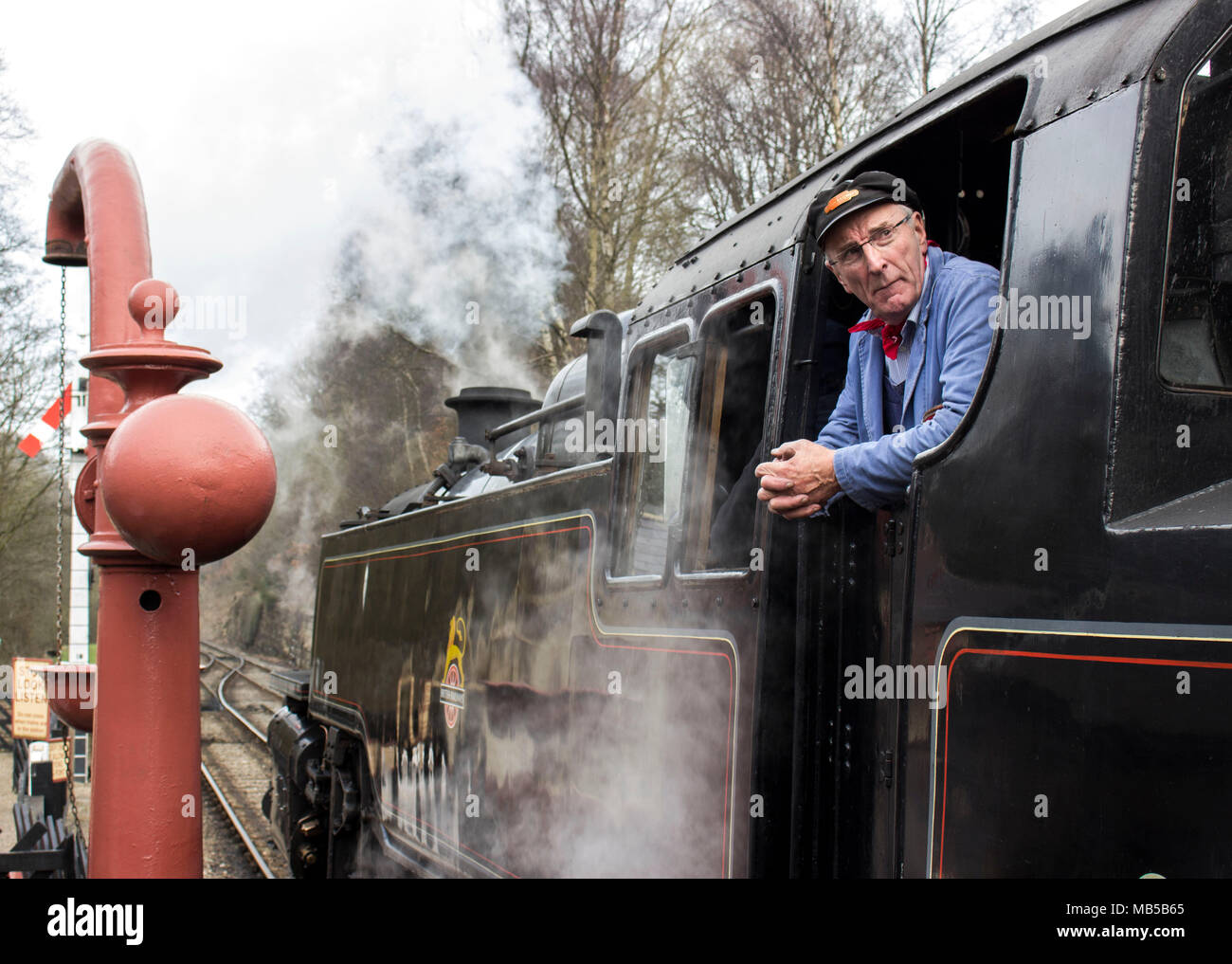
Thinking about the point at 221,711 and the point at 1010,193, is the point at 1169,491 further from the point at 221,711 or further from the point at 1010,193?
the point at 221,711

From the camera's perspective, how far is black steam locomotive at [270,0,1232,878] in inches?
67.5

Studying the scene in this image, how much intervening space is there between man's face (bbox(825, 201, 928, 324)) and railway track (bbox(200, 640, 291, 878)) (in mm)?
7223

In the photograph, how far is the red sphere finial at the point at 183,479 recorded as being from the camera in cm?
276

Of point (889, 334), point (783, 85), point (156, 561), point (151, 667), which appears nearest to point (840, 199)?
point (889, 334)

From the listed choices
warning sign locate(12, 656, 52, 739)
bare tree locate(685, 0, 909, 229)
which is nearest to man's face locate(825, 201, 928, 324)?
warning sign locate(12, 656, 52, 739)

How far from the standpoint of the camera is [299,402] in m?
20.2

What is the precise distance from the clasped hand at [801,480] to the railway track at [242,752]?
22.8 ft

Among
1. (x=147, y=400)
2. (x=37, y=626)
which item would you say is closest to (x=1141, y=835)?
(x=147, y=400)

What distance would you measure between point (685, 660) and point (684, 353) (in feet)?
3.10

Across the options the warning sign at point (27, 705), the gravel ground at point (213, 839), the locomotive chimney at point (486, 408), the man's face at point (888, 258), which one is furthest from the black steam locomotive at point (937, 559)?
the warning sign at point (27, 705)

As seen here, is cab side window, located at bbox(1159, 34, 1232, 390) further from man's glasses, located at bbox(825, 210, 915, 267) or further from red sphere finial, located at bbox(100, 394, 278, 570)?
red sphere finial, located at bbox(100, 394, 278, 570)

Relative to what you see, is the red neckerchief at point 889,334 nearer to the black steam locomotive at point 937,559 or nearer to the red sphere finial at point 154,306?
the black steam locomotive at point 937,559
